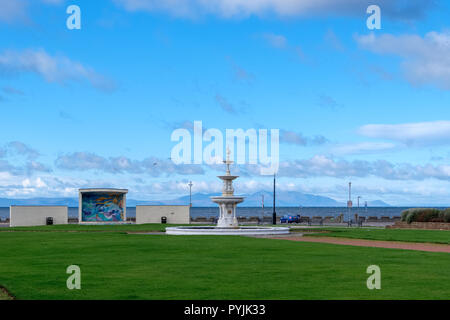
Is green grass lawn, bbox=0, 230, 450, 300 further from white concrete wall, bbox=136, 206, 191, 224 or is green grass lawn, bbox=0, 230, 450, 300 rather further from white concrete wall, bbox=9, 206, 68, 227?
white concrete wall, bbox=136, 206, 191, 224

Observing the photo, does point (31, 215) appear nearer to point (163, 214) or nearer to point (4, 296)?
point (163, 214)

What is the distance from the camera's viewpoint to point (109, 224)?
6681 centimetres

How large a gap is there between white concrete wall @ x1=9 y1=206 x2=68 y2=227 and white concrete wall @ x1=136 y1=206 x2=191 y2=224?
9250mm

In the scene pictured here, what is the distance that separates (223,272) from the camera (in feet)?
62.1

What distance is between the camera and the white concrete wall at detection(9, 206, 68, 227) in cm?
6638

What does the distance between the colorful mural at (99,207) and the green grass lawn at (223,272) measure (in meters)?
38.9

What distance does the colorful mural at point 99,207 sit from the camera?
67.4m

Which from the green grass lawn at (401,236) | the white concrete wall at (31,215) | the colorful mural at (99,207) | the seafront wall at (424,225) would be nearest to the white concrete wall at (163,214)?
the colorful mural at (99,207)

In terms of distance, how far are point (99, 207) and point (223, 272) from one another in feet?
167

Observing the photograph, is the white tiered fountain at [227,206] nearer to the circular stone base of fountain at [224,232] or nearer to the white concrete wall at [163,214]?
the circular stone base of fountain at [224,232]

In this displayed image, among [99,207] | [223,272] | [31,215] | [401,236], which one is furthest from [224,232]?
[31,215]
